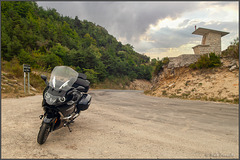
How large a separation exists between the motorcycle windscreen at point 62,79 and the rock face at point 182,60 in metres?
14.6

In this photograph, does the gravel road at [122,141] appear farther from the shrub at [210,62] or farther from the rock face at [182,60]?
the rock face at [182,60]

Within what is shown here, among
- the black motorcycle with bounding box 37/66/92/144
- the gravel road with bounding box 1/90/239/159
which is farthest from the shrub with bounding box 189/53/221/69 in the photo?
the black motorcycle with bounding box 37/66/92/144

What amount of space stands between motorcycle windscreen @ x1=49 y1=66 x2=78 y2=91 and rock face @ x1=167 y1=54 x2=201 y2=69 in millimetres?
14647

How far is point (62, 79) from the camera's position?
2.80 meters

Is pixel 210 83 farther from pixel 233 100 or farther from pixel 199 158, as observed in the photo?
pixel 199 158

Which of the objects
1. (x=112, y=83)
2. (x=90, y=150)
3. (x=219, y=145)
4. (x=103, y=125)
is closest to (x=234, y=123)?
(x=219, y=145)

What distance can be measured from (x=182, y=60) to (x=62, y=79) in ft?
50.8

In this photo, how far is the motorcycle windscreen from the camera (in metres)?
2.62

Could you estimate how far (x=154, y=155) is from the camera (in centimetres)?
228

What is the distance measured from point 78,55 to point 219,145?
89.9 feet

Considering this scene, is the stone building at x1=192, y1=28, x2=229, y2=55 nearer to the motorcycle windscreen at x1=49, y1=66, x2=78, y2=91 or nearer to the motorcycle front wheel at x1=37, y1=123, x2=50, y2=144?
the motorcycle windscreen at x1=49, y1=66, x2=78, y2=91

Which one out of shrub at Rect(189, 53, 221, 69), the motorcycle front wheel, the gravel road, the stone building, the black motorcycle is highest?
the stone building

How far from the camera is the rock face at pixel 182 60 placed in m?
14.9

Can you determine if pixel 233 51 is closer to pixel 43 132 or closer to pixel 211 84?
pixel 211 84
